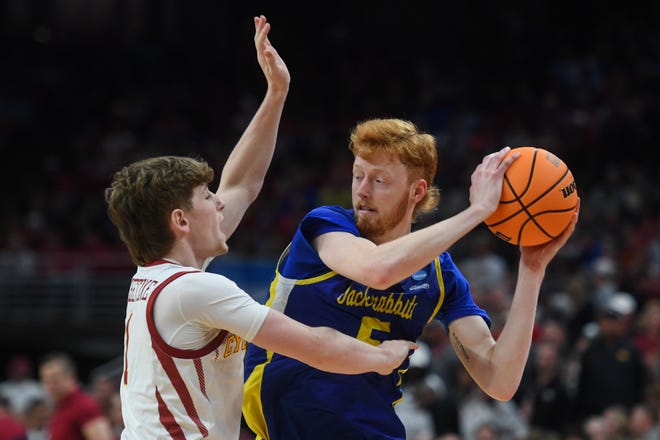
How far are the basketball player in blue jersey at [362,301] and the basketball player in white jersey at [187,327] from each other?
280mm

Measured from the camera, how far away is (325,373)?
4078 mm

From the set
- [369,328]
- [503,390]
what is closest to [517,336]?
[503,390]

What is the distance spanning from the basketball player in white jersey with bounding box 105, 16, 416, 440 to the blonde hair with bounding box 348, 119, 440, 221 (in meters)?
0.66

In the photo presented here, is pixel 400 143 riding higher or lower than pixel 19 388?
higher

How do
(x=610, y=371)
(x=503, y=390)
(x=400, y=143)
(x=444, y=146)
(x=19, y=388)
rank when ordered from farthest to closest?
(x=444, y=146), (x=19, y=388), (x=610, y=371), (x=503, y=390), (x=400, y=143)

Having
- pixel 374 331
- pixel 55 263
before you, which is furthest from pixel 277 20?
pixel 374 331

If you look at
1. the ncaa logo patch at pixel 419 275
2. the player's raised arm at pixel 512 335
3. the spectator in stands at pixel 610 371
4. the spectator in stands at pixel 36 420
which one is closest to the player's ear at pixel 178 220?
the ncaa logo patch at pixel 419 275

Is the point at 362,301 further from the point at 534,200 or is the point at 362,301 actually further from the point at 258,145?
the point at 258,145

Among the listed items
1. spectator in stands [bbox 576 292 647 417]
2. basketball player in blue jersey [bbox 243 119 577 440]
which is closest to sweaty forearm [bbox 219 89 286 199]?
basketball player in blue jersey [bbox 243 119 577 440]

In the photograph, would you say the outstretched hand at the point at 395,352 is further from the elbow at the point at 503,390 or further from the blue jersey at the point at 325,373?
the elbow at the point at 503,390

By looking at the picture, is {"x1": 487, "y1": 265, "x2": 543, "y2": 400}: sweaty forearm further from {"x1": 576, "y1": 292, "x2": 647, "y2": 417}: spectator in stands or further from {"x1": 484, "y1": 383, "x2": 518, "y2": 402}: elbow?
{"x1": 576, "y1": 292, "x2": 647, "y2": 417}: spectator in stands

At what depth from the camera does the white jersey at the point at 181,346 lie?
352cm

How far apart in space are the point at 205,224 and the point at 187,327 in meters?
0.42

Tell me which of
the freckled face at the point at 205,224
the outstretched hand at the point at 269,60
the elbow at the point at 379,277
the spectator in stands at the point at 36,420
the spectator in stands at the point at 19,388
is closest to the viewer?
the elbow at the point at 379,277
